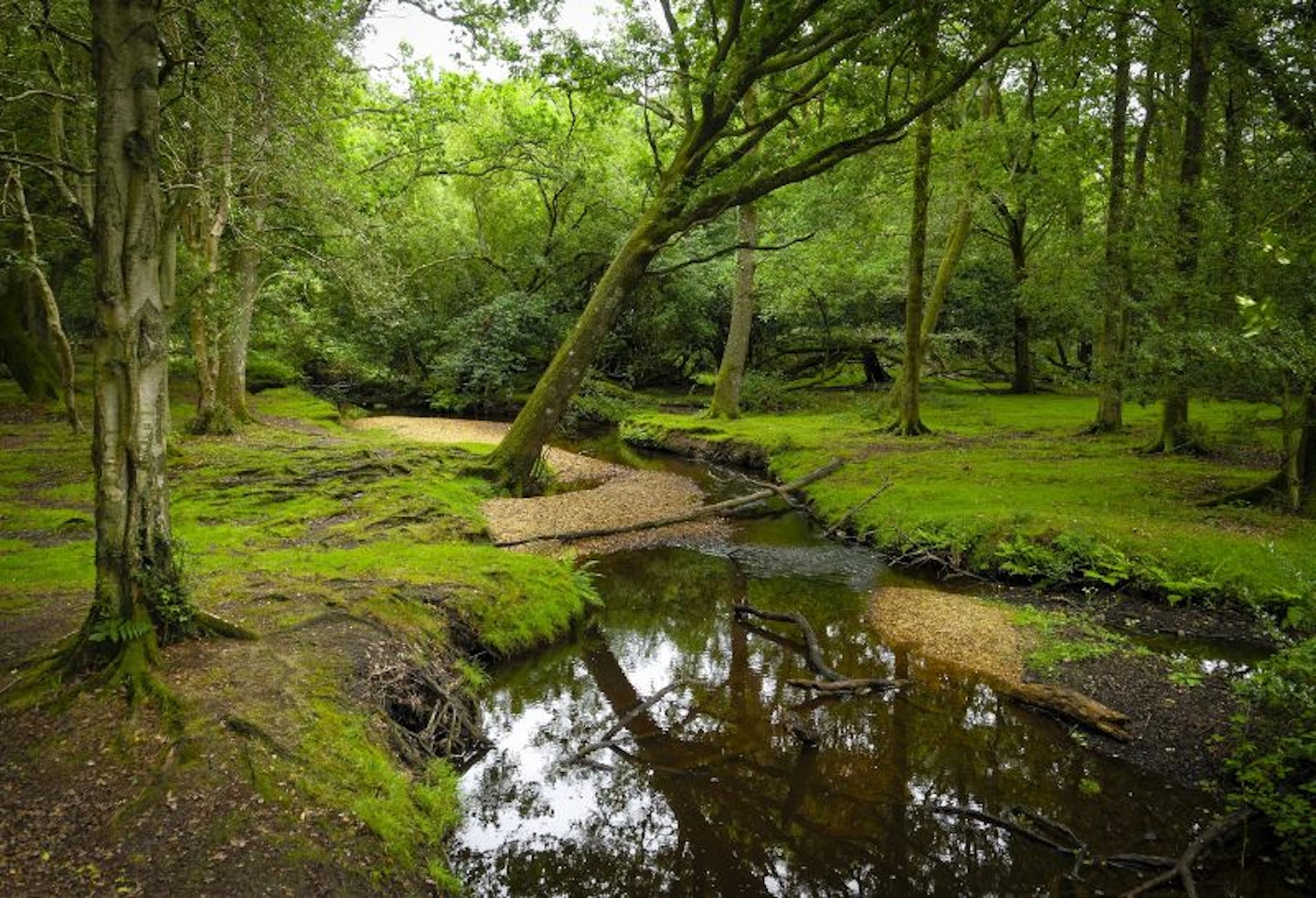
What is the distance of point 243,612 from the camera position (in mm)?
6172

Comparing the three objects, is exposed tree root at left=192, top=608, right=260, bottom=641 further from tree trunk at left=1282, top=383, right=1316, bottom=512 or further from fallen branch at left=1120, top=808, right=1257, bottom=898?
tree trunk at left=1282, top=383, right=1316, bottom=512

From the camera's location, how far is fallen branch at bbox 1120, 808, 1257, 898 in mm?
4234

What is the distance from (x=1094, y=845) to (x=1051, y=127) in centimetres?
2198

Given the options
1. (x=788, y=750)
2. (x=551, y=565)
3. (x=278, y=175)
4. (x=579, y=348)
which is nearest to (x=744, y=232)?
(x=579, y=348)

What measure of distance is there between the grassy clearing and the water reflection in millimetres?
2710

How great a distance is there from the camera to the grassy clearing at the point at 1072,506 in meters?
8.93

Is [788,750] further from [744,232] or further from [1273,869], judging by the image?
[744,232]

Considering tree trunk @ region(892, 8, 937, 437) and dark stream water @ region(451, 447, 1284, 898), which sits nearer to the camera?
dark stream water @ region(451, 447, 1284, 898)

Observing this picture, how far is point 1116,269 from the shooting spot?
569 inches

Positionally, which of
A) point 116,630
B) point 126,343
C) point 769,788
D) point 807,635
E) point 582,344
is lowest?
point 769,788

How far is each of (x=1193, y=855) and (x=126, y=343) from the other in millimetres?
7431

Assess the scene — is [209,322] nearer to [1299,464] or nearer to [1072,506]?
[1072,506]

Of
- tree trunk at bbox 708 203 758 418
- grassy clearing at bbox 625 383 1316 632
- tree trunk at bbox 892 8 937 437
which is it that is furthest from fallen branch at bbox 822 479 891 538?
tree trunk at bbox 708 203 758 418

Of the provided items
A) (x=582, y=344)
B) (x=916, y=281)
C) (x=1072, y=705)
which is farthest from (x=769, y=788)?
(x=916, y=281)
